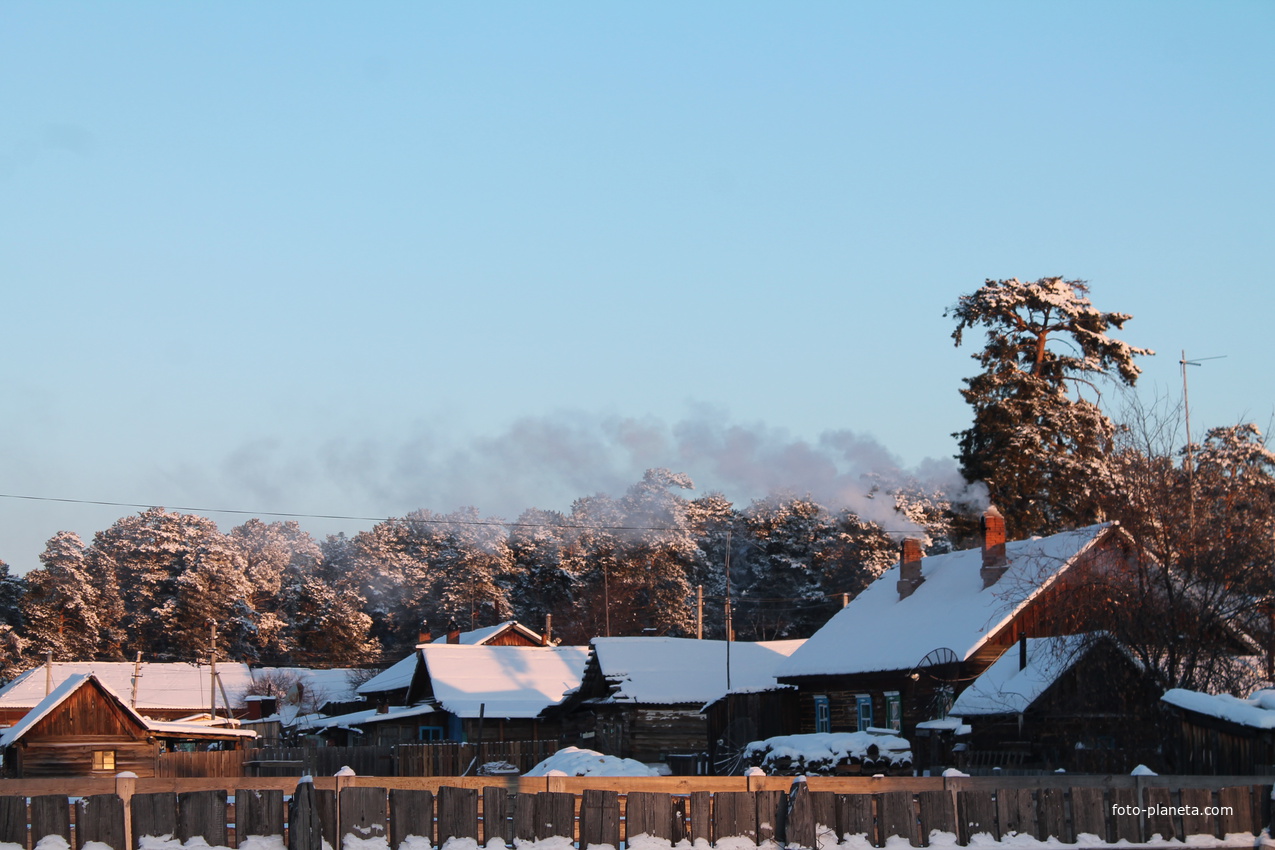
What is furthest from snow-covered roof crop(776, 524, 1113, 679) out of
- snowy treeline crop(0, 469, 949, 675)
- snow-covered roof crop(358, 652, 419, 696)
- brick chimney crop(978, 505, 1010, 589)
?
snowy treeline crop(0, 469, 949, 675)

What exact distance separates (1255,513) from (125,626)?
248 ft

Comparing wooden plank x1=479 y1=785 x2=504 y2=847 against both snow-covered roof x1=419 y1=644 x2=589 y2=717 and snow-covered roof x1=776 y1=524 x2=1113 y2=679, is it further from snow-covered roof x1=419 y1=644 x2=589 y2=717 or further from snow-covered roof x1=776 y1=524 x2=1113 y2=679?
snow-covered roof x1=419 y1=644 x2=589 y2=717

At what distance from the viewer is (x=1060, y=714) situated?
21.9m

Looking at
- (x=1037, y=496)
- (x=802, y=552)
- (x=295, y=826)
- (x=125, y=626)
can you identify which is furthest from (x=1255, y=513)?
(x=125, y=626)

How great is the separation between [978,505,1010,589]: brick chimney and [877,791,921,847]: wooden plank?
23264 millimetres

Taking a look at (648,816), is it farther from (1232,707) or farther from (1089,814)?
(1232,707)

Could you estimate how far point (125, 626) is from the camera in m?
81.9

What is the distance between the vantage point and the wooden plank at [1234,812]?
13.4m

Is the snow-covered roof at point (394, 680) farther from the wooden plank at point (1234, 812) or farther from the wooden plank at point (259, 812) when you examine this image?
the wooden plank at point (1234, 812)

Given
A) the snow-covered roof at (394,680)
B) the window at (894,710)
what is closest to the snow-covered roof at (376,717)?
the snow-covered roof at (394,680)

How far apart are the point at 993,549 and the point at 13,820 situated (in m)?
28.6

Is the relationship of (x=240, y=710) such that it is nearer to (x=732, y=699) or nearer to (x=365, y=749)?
(x=365, y=749)

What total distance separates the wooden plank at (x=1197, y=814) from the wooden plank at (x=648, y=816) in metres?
5.47

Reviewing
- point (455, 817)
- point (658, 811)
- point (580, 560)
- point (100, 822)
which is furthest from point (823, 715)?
point (580, 560)
